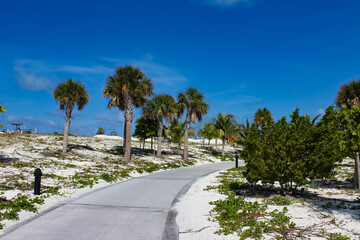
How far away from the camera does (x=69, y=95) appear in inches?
1060

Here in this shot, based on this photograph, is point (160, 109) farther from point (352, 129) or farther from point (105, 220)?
point (352, 129)

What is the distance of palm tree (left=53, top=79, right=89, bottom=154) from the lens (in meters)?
26.9

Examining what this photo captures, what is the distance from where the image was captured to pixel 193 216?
7.93 metres

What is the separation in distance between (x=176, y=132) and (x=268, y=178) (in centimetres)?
3354

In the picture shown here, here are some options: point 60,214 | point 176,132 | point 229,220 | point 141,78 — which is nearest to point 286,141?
point 229,220

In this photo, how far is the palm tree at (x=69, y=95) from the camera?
26875 mm

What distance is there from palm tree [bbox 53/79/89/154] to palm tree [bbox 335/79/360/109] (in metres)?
22.8

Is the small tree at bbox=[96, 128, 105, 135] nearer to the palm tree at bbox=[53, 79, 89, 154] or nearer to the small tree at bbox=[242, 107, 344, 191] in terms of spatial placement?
the palm tree at bbox=[53, 79, 89, 154]

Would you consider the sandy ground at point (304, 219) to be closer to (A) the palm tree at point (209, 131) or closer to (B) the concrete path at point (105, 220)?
(B) the concrete path at point (105, 220)

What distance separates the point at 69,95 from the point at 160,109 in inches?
416

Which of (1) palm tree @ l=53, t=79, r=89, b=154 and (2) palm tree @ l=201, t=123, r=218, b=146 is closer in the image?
(1) palm tree @ l=53, t=79, r=89, b=154

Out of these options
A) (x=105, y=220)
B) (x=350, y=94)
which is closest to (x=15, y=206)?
(x=105, y=220)

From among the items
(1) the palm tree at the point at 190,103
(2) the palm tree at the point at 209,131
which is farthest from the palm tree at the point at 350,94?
(2) the palm tree at the point at 209,131

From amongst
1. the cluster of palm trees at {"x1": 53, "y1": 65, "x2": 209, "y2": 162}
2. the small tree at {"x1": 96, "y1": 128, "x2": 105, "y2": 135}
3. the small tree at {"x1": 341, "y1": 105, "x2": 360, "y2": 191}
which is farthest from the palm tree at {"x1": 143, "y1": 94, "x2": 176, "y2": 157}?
the small tree at {"x1": 96, "y1": 128, "x2": 105, "y2": 135}
